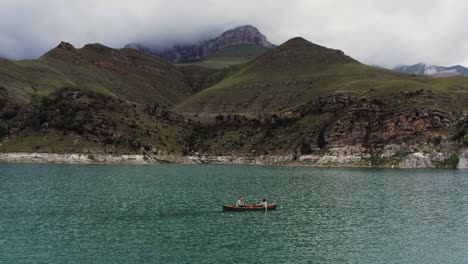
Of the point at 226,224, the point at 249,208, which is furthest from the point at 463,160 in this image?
the point at 226,224

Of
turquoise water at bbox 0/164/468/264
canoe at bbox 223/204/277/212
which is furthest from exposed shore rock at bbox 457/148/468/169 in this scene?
canoe at bbox 223/204/277/212

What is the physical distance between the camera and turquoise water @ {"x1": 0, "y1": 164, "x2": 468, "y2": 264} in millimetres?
52250

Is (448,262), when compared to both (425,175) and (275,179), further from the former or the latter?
(425,175)

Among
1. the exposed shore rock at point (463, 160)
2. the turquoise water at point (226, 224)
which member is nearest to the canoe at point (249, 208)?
the turquoise water at point (226, 224)

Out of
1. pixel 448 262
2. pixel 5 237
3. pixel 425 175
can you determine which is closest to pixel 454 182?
pixel 425 175

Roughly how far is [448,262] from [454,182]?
83.9 m

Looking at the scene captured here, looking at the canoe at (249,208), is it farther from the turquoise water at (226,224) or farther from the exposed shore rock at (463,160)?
the exposed shore rock at (463,160)

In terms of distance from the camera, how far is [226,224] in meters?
70.0

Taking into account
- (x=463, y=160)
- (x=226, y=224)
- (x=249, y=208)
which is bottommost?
(x=226, y=224)

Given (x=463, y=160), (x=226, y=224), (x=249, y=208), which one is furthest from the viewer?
(x=463, y=160)

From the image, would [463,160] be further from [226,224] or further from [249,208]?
[226,224]

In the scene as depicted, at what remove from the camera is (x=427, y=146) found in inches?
7549

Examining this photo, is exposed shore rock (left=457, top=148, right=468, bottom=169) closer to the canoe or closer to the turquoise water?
the turquoise water

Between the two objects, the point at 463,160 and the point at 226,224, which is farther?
the point at 463,160
